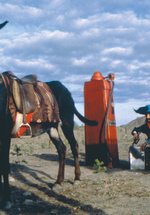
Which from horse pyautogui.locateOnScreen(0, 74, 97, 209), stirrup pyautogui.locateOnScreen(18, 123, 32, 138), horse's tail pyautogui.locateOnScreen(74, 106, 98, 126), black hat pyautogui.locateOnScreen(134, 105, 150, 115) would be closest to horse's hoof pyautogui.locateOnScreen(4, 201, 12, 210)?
horse pyautogui.locateOnScreen(0, 74, 97, 209)

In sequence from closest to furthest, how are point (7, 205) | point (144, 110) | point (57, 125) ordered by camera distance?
point (7, 205)
point (57, 125)
point (144, 110)

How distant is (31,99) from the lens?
8.10 meters

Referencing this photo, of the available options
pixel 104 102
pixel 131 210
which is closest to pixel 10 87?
pixel 131 210

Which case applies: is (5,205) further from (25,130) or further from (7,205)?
(25,130)

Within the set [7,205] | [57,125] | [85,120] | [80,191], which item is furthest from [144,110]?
[7,205]

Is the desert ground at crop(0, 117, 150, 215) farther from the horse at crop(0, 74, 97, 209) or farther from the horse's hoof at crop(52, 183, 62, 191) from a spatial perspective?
the horse at crop(0, 74, 97, 209)

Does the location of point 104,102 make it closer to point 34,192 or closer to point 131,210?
point 34,192

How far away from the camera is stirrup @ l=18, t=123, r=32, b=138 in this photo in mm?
7864

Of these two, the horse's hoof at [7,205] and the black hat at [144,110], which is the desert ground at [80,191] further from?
the black hat at [144,110]

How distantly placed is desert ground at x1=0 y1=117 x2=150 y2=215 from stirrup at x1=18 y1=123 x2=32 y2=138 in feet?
3.28

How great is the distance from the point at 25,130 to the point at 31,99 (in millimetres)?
568

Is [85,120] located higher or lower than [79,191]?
higher

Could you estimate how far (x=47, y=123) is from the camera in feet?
28.4

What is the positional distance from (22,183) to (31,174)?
2.91 ft
